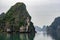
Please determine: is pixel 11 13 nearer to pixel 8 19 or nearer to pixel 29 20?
pixel 8 19

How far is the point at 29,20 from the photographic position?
10962 cm

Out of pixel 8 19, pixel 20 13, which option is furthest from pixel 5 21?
pixel 20 13

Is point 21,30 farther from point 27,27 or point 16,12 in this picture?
point 16,12

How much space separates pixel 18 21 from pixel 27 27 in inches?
228

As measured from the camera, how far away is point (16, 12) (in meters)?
110

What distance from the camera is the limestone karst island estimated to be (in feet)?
348

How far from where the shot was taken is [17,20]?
107625mm

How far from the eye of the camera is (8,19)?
110m

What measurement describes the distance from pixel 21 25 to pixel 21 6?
36.1ft

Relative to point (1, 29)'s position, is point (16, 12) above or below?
above

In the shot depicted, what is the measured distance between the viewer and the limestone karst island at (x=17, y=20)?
106m

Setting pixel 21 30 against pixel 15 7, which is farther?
pixel 15 7

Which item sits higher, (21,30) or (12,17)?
(12,17)

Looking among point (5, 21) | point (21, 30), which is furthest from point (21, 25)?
point (5, 21)
